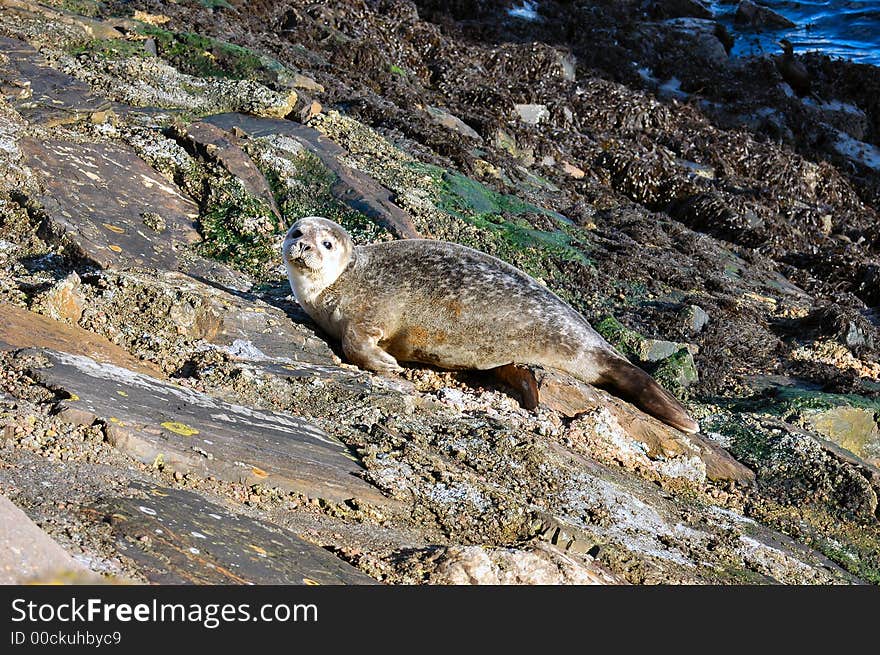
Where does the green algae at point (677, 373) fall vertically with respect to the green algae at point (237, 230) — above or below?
below

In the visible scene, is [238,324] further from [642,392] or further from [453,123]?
[453,123]

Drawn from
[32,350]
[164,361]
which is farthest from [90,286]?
[32,350]

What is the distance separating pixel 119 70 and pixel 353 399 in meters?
5.72

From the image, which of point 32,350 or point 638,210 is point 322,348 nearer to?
point 32,350

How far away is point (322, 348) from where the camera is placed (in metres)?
5.52

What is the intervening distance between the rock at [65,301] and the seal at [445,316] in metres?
1.40

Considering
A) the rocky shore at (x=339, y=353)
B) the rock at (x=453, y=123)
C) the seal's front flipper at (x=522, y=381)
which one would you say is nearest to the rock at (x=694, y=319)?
the rocky shore at (x=339, y=353)

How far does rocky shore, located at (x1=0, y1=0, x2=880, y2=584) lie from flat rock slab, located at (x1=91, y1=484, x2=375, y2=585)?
0.05 ft

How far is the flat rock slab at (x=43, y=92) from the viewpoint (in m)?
7.41

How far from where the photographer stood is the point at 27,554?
2.20m

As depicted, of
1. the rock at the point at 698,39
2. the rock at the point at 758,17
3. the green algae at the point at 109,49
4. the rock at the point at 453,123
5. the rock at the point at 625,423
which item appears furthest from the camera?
the rock at the point at 758,17

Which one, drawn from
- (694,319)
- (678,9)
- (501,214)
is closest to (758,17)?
(678,9)

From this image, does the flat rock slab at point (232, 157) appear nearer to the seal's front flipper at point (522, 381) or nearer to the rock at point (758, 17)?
the seal's front flipper at point (522, 381)

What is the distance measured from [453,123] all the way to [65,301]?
7161 millimetres
